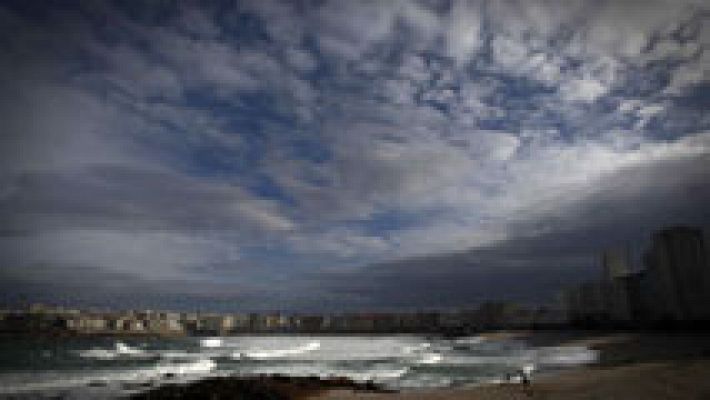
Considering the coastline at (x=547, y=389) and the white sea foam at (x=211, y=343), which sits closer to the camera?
the coastline at (x=547, y=389)

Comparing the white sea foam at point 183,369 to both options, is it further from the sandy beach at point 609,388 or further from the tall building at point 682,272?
the tall building at point 682,272

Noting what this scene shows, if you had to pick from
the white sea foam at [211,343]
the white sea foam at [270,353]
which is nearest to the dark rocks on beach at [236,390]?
the white sea foam at [270,353]

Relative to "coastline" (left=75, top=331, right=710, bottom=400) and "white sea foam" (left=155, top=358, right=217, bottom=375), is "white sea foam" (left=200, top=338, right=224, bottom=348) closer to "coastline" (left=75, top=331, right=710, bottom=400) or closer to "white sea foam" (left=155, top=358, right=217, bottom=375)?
"white sea foam" (left=155, top=358, right=217, bottom=375)

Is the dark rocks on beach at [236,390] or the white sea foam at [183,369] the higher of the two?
the dark rocks on beach at [236,390]

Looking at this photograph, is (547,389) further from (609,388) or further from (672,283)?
(672,283)

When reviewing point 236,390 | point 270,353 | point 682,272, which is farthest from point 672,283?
point 236,390

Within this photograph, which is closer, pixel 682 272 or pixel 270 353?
pixel 682 272

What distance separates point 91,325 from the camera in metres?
184

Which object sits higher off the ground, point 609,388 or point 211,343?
point 609,388

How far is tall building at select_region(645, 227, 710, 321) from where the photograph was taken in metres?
82.6

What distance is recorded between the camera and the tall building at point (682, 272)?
82.6 metres

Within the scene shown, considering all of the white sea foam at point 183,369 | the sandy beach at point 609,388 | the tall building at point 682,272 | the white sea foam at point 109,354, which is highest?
the tall building at point 682,272

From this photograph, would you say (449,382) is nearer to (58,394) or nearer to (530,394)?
(530,394)

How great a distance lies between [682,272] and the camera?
84.9m
